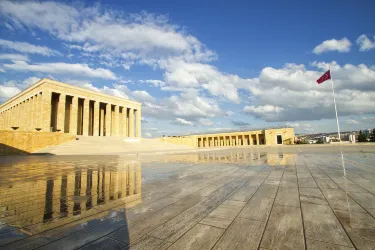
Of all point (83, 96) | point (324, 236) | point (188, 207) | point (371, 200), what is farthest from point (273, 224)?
point (83, 96)

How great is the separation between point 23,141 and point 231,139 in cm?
5960

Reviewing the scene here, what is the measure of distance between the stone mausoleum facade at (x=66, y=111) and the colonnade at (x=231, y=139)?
28.6m

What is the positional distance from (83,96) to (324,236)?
1945 inches

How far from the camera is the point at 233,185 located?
5.08 meters

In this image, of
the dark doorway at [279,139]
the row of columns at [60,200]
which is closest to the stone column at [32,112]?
the row of columns at [60,200]

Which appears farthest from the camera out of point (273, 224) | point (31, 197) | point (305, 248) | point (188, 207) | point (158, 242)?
point (31, 197)

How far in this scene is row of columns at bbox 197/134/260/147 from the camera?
67.7 m

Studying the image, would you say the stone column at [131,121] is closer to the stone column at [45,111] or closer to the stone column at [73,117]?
the stone column at [73,117]

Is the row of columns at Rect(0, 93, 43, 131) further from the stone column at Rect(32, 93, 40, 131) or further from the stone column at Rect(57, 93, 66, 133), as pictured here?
the stone column at Rect(57, 93, 66, 133)

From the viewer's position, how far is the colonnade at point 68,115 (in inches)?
1481

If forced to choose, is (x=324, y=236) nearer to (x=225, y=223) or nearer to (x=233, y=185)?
(x=225, y=223)

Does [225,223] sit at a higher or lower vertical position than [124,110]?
lower

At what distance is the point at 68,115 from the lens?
150ft

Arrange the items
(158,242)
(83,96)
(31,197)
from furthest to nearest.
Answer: (83,96)
(31,197)
(158,242)
